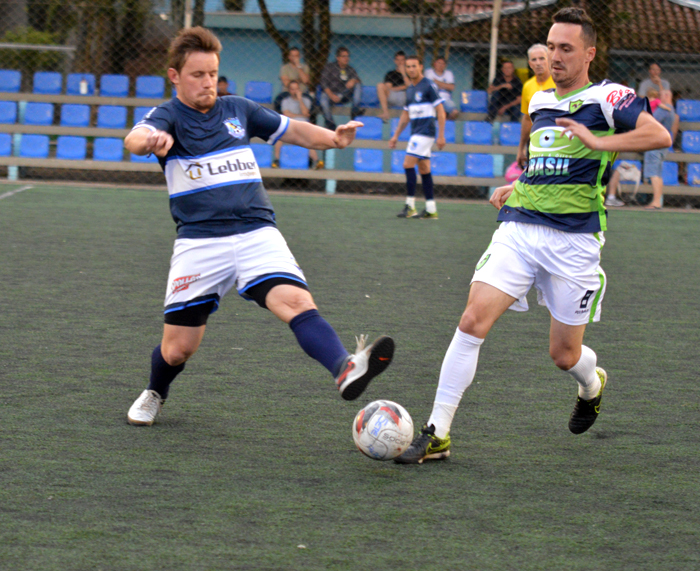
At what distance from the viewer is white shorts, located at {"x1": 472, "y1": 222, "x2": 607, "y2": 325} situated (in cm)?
360

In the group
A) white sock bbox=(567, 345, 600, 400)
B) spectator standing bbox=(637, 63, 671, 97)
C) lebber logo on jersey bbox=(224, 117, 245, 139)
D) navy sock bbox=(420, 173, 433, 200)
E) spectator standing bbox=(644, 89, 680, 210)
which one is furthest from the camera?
spectator standing bbox=(637, 63, 671, 97)

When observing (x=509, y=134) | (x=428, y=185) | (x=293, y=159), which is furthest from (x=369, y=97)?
(x=428, y=185)

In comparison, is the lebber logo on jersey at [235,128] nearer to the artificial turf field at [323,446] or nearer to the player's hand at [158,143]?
the player's hand at [158,143]

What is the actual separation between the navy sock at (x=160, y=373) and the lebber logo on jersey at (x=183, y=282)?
376 mm

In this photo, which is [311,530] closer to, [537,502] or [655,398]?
[537,502]

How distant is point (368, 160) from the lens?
15438mm

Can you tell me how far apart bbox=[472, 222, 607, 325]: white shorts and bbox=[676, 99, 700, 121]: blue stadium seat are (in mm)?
13854

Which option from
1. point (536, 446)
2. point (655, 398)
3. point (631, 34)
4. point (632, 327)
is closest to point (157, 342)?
point (536, 446)

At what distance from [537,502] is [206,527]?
3.86 ft

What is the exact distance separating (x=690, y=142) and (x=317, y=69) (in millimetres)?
6907

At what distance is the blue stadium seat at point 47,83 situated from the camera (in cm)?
1622

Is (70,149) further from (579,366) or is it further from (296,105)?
(579,366)

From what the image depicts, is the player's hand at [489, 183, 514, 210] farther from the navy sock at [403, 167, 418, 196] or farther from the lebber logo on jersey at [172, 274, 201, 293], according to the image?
the navy sock at [403, 167, 418, 196]

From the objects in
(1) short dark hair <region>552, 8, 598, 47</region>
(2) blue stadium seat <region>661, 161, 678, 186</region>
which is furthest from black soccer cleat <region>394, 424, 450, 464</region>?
(2) blue stadium seat <region>661, 161, 678, 186</region>
